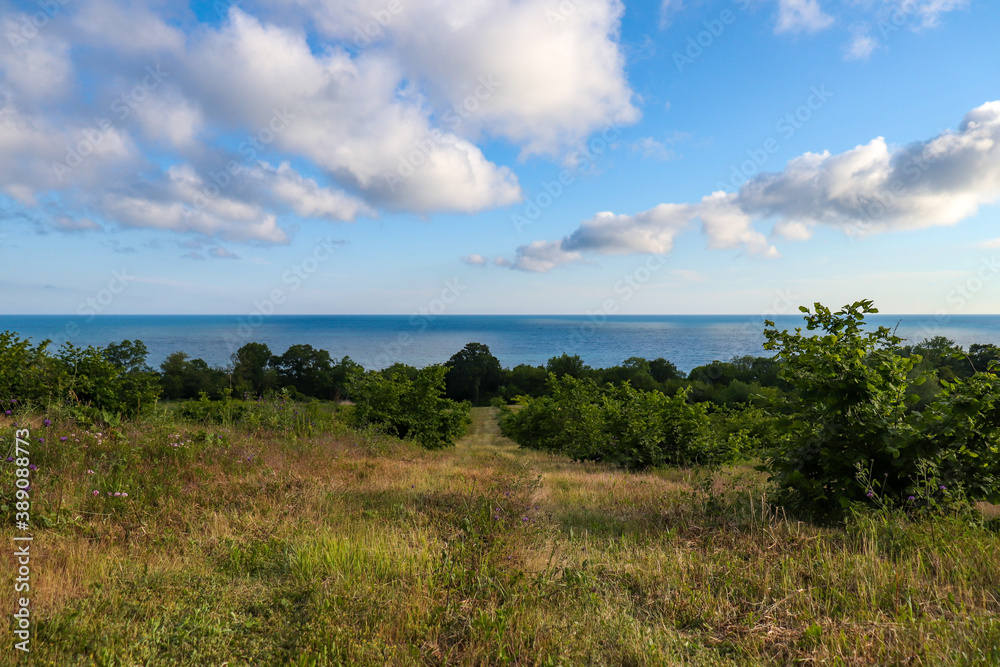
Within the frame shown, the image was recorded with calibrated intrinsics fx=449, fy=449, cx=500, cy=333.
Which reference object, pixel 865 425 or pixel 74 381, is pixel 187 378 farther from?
pixel 865 425

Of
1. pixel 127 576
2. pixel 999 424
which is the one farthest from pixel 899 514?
pixel 127 576

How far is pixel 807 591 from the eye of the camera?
3.62 metres

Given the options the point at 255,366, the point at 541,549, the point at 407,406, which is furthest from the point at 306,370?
the point at 541,549

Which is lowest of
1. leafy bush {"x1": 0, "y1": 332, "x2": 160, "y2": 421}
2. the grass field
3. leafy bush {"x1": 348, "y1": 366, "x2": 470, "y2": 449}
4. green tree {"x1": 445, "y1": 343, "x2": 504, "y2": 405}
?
green tree {"x1": 445, "y1": 343, "x2": 504, "y2": 405}

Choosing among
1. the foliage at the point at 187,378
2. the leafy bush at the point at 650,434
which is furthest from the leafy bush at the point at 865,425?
the foliage at the point at 187,378

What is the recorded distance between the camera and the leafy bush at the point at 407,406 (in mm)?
22750

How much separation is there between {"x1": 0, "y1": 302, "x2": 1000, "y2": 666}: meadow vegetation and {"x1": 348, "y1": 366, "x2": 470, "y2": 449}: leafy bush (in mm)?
14096

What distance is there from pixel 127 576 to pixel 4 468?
2.80m

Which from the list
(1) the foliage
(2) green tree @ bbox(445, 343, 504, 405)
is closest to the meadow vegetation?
(1) the foliage

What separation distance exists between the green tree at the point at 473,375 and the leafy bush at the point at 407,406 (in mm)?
53370

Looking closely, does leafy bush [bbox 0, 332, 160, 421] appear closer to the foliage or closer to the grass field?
the grass field

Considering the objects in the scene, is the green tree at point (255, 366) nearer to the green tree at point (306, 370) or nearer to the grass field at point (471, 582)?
the green tree at point (306, 370)

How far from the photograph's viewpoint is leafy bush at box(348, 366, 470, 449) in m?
22.8

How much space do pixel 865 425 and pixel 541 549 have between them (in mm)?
3998
